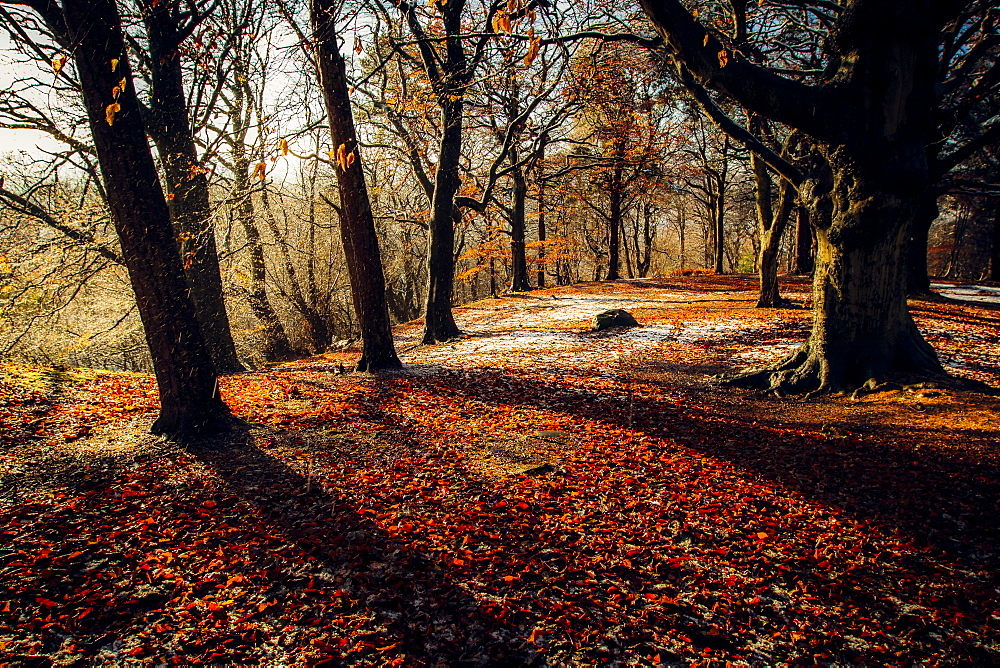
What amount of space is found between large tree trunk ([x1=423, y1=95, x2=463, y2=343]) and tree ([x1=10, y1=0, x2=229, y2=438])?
6759 millimetres

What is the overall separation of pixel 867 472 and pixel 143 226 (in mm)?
6922

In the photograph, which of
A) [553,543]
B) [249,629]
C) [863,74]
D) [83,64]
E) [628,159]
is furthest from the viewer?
[628,159]

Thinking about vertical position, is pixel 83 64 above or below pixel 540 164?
below

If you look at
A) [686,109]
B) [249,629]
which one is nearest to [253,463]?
[249,629]

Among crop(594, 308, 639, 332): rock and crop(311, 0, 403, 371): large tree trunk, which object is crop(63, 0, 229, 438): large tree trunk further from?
crop(594, 308, 639, 332): rock

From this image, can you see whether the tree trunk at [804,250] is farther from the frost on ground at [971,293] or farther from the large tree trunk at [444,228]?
the large tree trunk at [444,228]

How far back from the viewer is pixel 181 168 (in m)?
8.16

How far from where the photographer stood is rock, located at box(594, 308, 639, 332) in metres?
12.2

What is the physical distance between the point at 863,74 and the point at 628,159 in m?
15.1

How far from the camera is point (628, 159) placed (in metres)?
19.6

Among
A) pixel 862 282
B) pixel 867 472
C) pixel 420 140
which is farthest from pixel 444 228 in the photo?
pixel 867 472

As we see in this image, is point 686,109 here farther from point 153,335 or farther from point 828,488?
point 153,335

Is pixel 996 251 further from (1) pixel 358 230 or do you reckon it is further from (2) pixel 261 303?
(2) pixel 261 303

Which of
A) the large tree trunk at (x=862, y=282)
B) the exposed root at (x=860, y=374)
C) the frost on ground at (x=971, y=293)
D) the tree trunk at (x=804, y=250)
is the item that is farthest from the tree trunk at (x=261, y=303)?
the tree trunk at (x=804, y=250)
